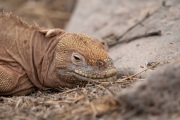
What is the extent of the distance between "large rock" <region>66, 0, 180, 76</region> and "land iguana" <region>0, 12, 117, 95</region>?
32.1 inches

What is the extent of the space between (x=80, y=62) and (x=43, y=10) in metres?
9.41

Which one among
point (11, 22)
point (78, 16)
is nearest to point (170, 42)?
point (11, 22)

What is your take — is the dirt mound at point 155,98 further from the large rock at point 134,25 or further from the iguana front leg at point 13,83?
the iguana front leg at point 13,83

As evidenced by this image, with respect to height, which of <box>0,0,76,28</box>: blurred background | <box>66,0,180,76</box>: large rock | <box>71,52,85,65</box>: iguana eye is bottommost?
<box>71,52,85,65</box>: iguana eye

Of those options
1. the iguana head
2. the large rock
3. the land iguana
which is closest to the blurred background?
the large rock

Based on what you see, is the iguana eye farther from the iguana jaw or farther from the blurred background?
the blurred background

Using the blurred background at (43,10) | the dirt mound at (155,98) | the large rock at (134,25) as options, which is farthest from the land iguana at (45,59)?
the blurred background at (43,10)

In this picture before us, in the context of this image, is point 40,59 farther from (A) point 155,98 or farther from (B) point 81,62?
(A) point 155,98

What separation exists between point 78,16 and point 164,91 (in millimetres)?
7733

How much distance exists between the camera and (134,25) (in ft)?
32.9

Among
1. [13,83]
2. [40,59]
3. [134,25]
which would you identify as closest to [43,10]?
[134,25]

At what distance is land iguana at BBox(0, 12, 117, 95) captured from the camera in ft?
22.0

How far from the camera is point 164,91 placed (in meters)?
4.81

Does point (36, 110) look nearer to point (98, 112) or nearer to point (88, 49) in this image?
point (98, 112)
